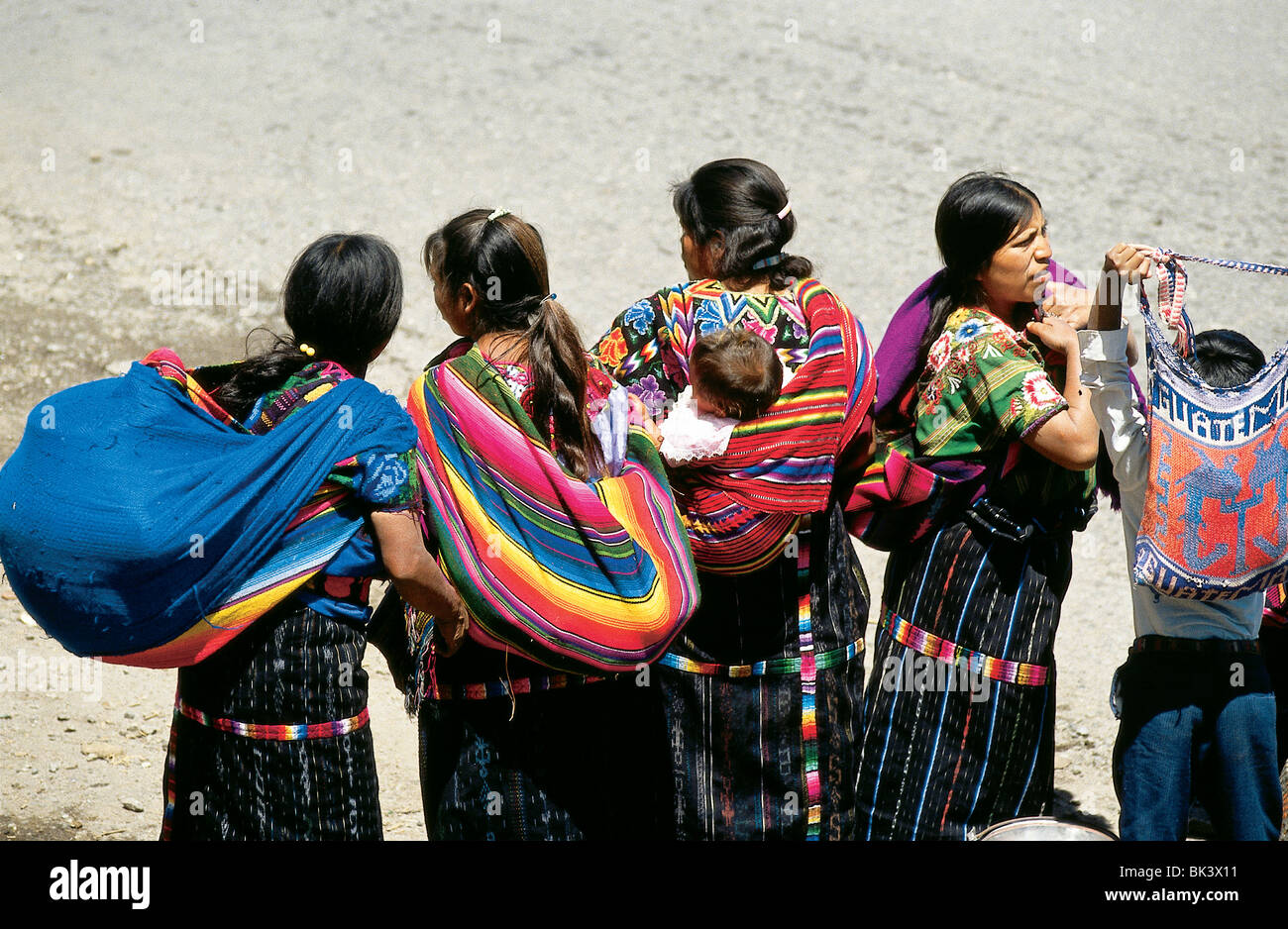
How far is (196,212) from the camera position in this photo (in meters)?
9.22

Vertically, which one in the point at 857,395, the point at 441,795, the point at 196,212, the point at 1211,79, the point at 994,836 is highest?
the point at 1211,79

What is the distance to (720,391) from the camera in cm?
282

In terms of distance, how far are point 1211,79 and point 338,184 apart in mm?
9009

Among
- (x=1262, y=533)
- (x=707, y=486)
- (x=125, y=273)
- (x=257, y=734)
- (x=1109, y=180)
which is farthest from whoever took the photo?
(x=1109, y=180)

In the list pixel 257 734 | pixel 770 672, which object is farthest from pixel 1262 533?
pixel 257 734

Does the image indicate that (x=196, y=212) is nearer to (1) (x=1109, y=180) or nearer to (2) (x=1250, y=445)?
(1) (x=1109, y=180)

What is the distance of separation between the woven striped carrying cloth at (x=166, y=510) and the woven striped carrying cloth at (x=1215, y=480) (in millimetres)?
1647

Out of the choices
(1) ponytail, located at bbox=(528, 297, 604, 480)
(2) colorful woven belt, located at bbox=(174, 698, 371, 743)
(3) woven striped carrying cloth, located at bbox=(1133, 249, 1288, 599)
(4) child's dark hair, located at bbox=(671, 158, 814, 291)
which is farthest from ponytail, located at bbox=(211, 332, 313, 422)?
(3) woven striped carrying cloth, located at bbox=(1133, 249, 1288, 599)

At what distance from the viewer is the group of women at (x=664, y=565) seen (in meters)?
2.49

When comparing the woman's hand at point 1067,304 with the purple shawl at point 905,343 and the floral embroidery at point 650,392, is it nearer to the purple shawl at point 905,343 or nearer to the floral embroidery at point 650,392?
the purple shawl at point 905,343

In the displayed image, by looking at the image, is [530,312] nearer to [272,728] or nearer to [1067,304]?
[272,728]

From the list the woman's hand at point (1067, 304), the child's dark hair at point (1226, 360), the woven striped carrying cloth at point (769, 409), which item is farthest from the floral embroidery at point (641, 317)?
the child's dark hair at point (1226, 360)

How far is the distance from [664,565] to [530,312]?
61 cm

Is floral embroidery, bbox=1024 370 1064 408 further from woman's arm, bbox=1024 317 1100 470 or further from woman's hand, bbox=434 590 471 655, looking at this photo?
woman's hand, bbox=434 590 471 655
